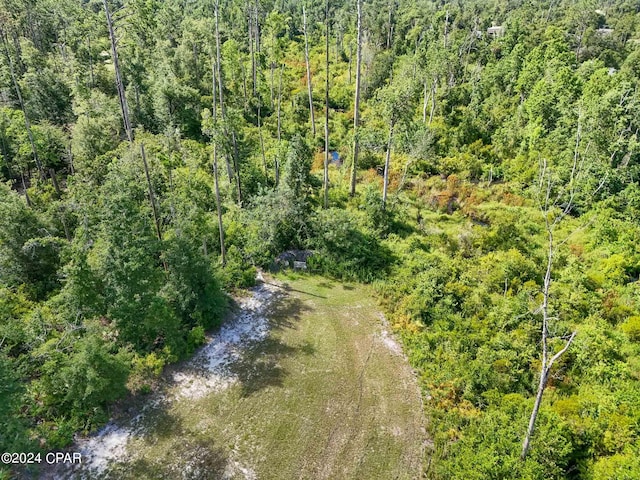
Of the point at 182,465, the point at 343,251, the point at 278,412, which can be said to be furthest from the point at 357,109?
the point at 182,465

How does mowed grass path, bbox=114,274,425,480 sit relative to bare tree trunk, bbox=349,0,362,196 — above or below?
below

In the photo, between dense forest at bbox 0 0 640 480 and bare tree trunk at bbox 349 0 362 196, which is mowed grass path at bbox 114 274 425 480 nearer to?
dense forest at bbox 0 0 640 480

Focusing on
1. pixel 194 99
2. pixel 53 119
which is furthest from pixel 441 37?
pixel 53 119

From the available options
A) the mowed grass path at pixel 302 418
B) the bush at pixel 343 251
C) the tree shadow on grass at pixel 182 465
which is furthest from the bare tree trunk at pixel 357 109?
the tree shadow on grass at pixel 182 465

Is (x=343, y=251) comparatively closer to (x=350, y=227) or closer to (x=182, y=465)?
(x=350, y=227)

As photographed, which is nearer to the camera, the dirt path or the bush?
the dirt path

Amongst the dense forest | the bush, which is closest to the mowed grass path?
the dense forest
